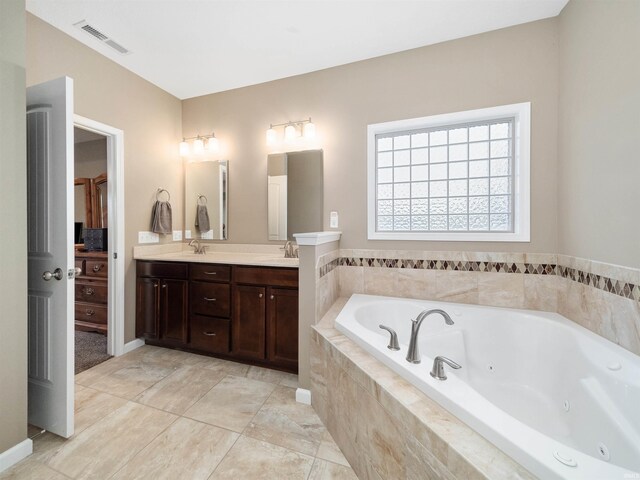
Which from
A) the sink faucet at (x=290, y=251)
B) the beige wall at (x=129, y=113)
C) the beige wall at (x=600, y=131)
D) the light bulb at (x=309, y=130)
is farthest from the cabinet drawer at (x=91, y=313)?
the beige wall at (x=600, y=131)

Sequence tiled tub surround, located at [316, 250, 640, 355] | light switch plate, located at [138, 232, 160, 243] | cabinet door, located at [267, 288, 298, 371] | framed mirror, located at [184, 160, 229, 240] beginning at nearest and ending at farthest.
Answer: tiled tub surround, located at [316, 250, 640, 355]
cabinet door, located at [267, 288, 298, 371]
light switch plate, located at [138, 232, 160, 243]
framed mirror, located at [184, 160, 229, 240]

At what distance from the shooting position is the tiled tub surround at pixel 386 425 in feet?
2.61

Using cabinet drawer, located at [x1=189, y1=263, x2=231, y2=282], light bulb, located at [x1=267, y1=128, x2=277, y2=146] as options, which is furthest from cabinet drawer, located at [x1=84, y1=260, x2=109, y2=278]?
light bulb, located at [x1=267, y1=128, x2=277, y2=146]

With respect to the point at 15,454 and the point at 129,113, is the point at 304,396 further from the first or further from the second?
the point at 129,113

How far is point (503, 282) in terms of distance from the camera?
2137mm

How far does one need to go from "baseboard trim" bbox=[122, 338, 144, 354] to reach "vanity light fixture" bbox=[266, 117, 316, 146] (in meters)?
2.34

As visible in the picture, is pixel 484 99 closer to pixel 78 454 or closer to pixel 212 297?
pixel 212 297

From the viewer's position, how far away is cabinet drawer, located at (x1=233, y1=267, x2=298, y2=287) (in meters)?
2.21

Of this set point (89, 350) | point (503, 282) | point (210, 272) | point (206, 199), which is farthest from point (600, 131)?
point (89, 350)

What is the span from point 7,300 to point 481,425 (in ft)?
6.79

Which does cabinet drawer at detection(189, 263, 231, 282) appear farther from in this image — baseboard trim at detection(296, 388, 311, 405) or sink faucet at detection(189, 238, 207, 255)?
baseboard trim at detection(296, 388, 311, 405)

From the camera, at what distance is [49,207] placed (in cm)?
150

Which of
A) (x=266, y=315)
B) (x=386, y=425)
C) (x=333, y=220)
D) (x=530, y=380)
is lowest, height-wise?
(x=530, y=380)

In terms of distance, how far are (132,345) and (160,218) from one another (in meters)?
1.25
